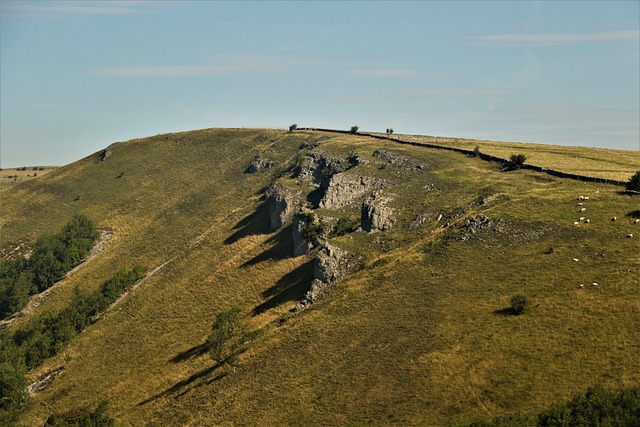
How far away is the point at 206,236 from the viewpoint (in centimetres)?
12988

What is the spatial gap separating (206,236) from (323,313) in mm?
64984

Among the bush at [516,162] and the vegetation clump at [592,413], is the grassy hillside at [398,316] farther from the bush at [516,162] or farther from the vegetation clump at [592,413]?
the bush at [516,162]

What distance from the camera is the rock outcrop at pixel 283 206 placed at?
11706cm

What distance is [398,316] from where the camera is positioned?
64812 millimetres

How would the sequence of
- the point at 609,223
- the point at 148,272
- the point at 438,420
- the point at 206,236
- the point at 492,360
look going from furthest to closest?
1. the point at 206,236
2. the point at 148,272
3. the point at 609,223
4. the point at 492,360
5. the point at 438,420

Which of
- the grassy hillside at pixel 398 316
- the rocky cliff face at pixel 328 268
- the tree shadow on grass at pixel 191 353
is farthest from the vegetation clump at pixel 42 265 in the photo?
the rocky cliff face at pixel 328 268

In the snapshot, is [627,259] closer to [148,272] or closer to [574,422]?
[574,422]

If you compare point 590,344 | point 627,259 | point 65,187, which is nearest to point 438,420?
point 590,344

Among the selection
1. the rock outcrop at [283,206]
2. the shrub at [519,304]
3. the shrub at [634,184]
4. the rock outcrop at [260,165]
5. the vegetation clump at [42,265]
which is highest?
the rock outcrop at [260,165]

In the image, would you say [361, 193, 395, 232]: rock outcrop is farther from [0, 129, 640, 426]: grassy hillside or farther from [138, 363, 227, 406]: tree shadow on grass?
[138, 363, 227, 406]: tree shadow on grass

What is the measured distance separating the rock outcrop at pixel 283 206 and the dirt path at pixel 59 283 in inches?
2026

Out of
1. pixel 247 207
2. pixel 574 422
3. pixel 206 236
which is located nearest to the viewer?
pixel 574 422

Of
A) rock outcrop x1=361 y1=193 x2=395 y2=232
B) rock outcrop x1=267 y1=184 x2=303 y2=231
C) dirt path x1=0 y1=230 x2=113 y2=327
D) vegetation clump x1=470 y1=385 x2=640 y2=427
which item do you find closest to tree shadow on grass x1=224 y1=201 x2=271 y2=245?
rock outcrop x1=267 y1=184 x2=303 y2=231

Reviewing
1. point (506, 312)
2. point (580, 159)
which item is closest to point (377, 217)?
point (506, 312)
